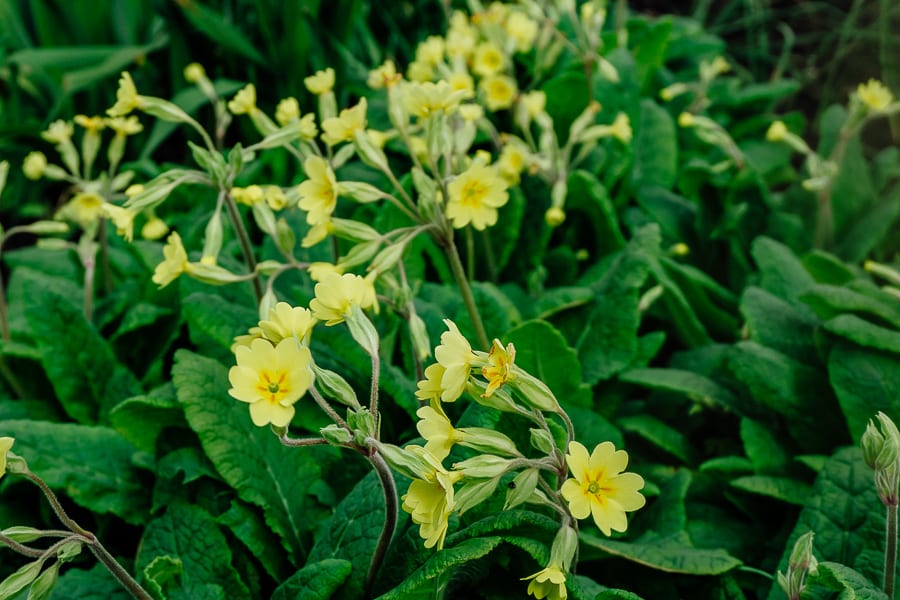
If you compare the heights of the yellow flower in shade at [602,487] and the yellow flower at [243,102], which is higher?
the yellow flower at [243,102]

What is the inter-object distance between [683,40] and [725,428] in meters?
2.05

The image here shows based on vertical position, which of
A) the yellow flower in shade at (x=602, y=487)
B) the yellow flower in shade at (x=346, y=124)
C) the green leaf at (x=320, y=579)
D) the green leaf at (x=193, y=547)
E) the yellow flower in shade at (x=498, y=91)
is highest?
the yellow flower in shade at (x=346, y=124)

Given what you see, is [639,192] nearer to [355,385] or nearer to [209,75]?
[355,385]

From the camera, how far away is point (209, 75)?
147 inches

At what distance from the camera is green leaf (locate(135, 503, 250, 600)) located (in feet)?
5.28

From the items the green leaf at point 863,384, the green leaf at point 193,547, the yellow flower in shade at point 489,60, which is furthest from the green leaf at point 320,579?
the yellow flower in shade at point 489,60

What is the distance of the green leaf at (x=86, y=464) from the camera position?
69.1 inches

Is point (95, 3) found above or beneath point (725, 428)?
above

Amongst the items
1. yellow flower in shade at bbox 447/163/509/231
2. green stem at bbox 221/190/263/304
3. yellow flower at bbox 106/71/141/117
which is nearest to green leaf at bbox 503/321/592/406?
yellow flower in shade at bbox 447/163/509/231

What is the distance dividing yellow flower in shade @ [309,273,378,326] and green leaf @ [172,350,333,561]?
19.9 inches

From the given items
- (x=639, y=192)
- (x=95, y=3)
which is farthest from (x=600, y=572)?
(x=95, y=3)

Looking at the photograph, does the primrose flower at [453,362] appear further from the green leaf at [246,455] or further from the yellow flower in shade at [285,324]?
the green leaf at [246,455]

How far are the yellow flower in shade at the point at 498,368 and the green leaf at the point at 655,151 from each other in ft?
5.88

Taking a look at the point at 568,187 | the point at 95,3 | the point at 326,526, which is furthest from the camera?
the point at 95,3
